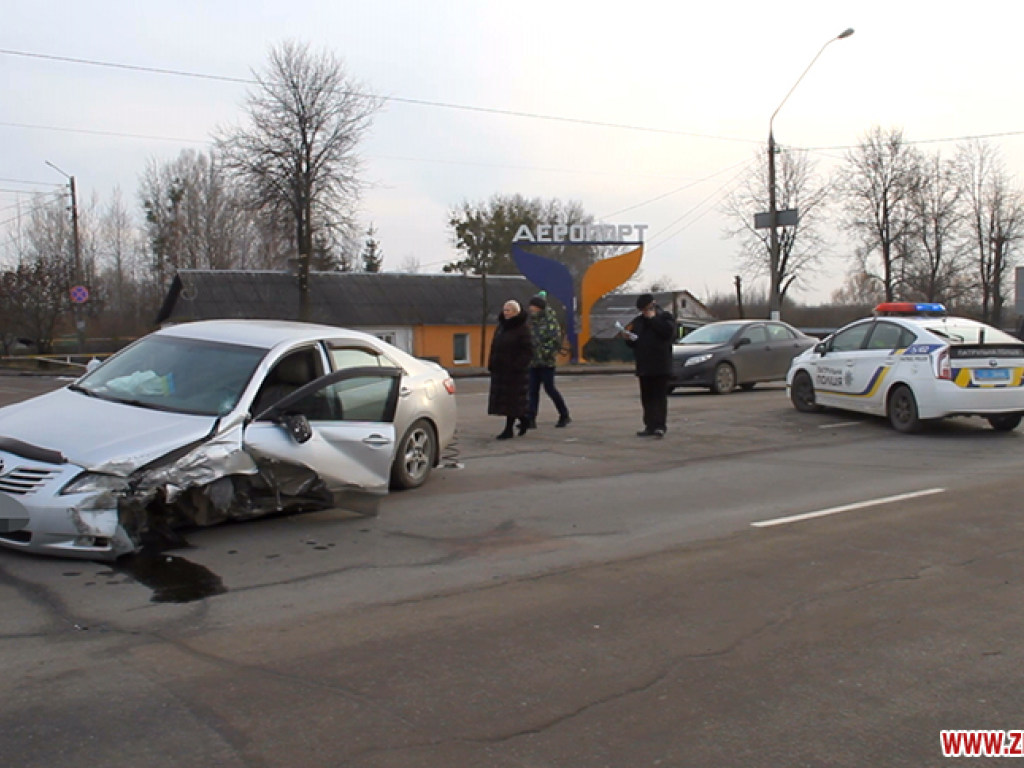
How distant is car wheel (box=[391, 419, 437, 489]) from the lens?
8.34 metres

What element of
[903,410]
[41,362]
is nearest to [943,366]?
[903,410]

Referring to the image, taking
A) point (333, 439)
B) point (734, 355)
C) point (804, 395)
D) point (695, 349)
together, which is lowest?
point (804, 395)

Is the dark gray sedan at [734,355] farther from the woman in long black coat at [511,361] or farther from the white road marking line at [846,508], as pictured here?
the white road marking line at [846,508]

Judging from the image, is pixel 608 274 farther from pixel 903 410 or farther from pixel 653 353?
pixel 653 353

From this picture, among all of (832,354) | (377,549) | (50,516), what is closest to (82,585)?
(50,516)

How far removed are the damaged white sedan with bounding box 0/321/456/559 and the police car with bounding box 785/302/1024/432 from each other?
704 cm

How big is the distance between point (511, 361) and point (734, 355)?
8.89 m

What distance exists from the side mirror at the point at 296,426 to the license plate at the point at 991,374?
879cm

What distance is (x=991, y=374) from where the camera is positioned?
38.5 feet

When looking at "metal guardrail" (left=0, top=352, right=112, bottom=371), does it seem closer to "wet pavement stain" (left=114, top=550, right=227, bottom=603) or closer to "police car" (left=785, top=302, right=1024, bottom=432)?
"police car" (left=785, top=302, right=1024, bottom=432)

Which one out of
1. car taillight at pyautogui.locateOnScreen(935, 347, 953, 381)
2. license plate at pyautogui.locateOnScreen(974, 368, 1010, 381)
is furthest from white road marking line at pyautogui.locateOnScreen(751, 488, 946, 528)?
license plate at pyautogui.locateOnScreen(974, 368, 1010, 381)

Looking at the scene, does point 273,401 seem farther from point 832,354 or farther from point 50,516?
point 832,354

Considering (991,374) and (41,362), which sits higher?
(41,362)

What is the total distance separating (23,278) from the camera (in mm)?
39312
